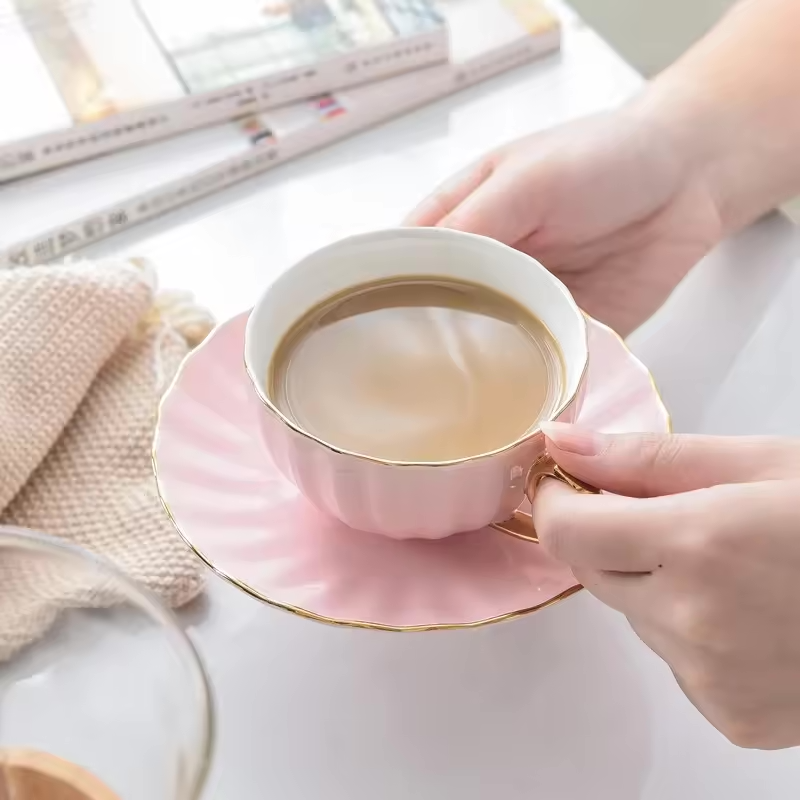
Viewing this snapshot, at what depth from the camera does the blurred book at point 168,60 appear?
0.77 metres

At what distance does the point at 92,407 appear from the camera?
0.60 metres

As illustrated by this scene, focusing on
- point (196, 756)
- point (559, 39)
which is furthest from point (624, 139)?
point (196, 756)

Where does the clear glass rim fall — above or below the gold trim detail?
above

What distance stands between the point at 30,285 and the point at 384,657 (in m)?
0.31

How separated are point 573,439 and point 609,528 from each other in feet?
0.15

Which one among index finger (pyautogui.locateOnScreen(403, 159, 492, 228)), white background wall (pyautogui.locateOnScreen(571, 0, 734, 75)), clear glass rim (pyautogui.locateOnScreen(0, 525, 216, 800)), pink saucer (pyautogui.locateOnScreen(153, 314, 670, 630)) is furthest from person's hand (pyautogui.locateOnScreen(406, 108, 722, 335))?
white background wall (pyautogui.locateOnScreen(571, 0, 734, 75))

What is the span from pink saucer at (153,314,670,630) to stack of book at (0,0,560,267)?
0.77 feet

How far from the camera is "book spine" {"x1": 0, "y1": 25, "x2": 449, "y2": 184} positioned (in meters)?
0.77

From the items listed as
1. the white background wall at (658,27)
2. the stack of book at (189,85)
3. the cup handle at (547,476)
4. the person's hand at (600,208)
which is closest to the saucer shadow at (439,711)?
the cup handle at (547,476)

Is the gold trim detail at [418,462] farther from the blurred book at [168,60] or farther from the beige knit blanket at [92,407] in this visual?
the blurred book at [168,60]

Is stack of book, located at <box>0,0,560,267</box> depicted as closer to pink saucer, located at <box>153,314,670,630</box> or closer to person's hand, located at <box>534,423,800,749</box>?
pink saucer, located at <box>153,314,670,630</box>

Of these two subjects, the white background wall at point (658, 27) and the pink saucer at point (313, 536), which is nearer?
the pink saucer at point (313, 536)

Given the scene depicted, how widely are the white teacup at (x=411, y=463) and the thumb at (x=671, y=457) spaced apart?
0.02 m

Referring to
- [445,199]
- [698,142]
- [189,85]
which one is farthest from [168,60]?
[698,142]
